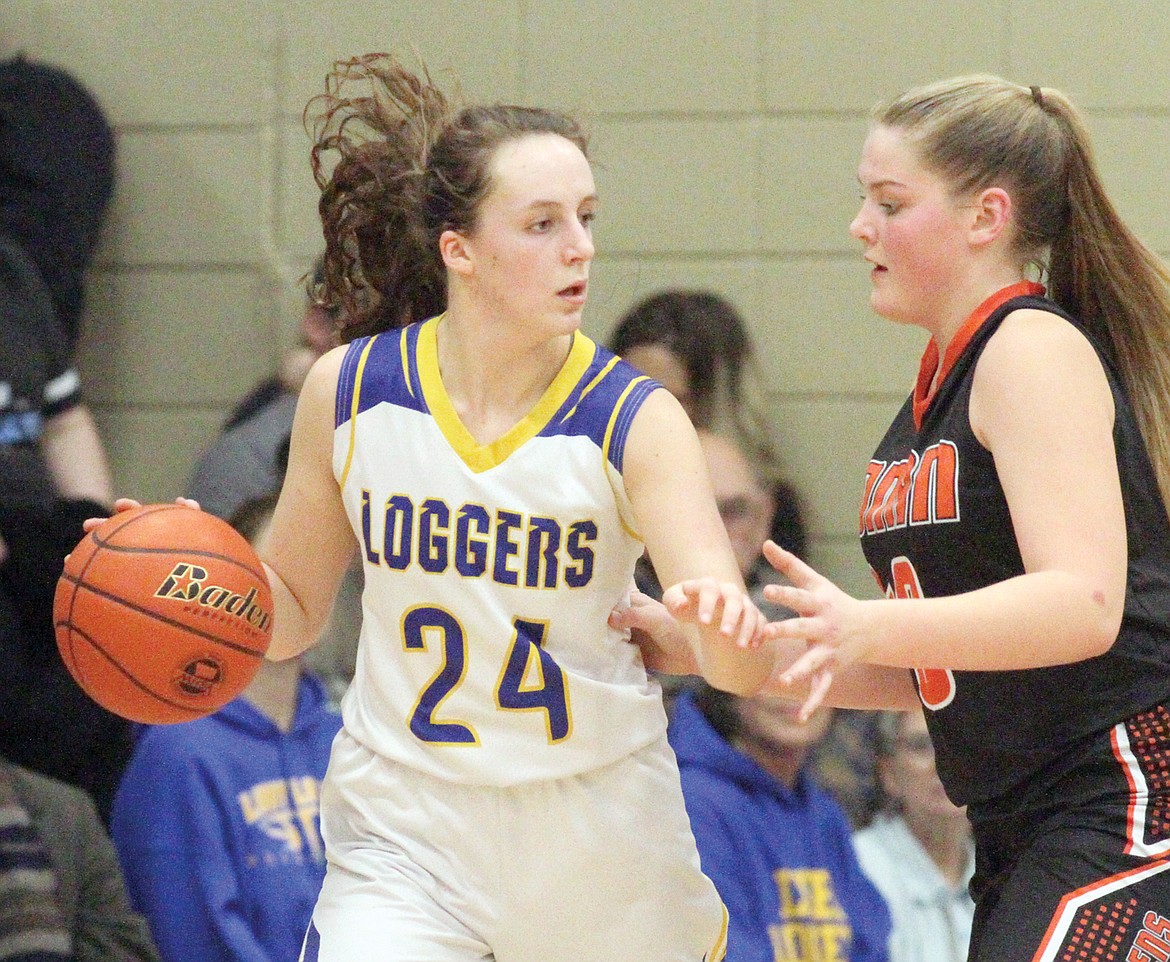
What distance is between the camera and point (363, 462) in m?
2.96

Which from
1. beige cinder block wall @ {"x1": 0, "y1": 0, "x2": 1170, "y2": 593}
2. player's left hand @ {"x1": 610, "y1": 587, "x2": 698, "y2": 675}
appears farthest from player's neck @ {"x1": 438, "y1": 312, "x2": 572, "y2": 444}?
beige cinder block wall @ {"x1": 0, "y1": 0, "x2": 1170, "y2": 593}

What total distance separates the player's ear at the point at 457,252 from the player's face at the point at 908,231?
644 millimetres

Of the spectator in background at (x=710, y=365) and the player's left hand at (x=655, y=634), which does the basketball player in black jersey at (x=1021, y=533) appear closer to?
the player's left hand at (x=655, y=634)

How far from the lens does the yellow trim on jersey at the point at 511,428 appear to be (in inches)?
114

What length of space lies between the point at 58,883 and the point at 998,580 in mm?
2482

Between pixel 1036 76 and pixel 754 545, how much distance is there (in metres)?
1.79

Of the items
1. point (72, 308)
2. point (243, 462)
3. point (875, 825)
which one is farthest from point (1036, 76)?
point (72, 308)

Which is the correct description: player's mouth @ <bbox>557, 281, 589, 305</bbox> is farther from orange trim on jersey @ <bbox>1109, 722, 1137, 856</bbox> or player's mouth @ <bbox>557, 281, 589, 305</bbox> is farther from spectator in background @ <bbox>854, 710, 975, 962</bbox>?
spectator in background @ <bbox>854, 710, 975, 962</bbox>

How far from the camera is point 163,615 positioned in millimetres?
2881

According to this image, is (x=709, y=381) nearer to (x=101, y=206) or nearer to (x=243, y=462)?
(x=243, y=462)

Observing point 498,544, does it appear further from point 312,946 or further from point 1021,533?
point 1021,533

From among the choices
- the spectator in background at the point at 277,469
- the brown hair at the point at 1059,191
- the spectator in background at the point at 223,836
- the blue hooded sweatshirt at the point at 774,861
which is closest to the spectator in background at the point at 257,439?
the spectator in background at the point at 277,469

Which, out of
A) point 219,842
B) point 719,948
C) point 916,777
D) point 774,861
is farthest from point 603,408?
point 916,777

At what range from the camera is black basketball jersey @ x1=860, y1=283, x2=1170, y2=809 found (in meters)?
2.62
